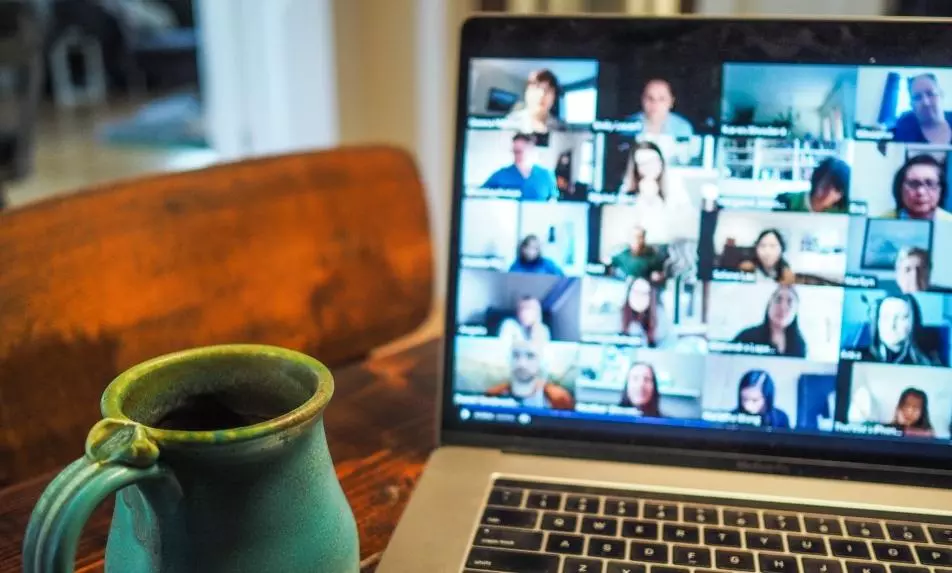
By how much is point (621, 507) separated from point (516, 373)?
4.5 inches

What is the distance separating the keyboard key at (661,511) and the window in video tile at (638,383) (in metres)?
0.07

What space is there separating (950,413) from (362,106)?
1564mm

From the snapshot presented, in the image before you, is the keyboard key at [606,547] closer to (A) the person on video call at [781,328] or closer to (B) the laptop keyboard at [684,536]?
(B) the laptop keyboard at [684,536]

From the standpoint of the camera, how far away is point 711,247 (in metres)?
0.57

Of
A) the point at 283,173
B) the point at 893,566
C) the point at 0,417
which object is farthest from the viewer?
the point at 283,173

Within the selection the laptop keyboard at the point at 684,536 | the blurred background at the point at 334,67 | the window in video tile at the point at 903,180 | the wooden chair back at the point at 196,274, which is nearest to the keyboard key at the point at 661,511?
the laptop keyboard at the point at 684,536

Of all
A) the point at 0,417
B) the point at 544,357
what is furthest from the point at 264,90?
the point at 544,357

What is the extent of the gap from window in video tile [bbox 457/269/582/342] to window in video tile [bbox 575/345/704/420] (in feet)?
0.08

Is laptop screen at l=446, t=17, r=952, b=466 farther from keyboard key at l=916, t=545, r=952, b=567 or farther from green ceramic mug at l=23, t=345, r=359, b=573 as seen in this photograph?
green ceramic mug at l=23, t=345, r=359, b=573

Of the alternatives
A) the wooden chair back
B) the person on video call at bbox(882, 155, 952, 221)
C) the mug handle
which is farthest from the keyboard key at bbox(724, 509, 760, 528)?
the wooden chair back

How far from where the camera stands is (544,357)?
591mm

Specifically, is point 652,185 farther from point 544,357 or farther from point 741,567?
point 741,567

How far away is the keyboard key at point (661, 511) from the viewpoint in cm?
52

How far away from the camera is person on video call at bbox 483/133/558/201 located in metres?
0.58
